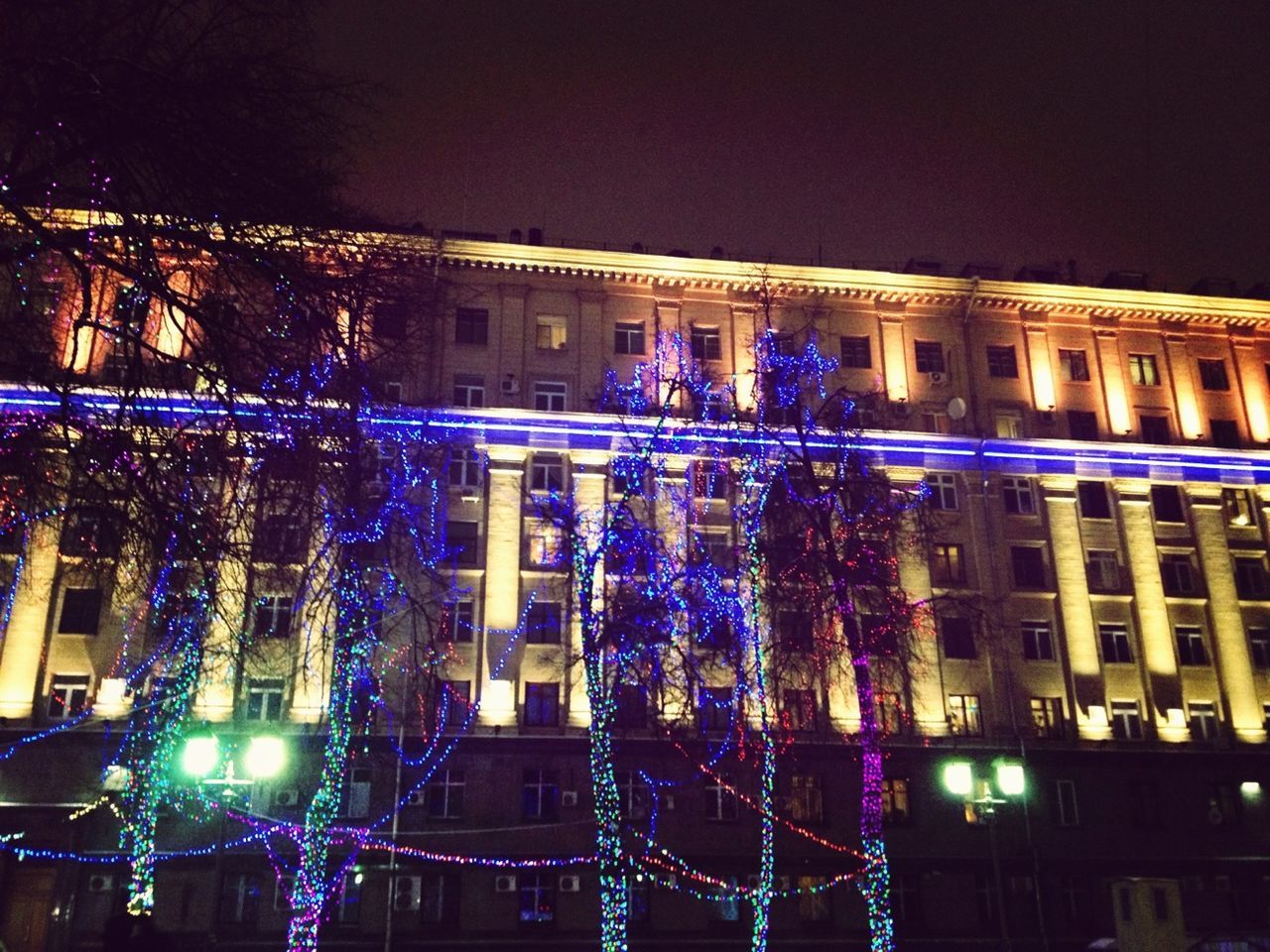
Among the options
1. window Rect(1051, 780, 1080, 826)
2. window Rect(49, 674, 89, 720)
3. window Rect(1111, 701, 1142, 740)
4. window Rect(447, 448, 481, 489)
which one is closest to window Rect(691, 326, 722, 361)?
window Rect(447, 448, 481, 489)

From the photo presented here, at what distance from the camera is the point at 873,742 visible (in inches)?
918

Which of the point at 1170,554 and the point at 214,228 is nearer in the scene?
the point at 214,228

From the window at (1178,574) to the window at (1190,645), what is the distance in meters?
1.22

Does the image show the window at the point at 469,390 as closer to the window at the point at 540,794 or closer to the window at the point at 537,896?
the window at the point at 540,794

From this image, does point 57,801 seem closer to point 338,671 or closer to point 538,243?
point 338,671

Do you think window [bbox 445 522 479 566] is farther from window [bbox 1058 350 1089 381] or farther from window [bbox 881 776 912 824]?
window [bbox 1058 350 1089 381]

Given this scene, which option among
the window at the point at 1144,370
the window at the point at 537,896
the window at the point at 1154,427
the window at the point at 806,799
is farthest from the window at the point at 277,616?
the window at the point at 1144,370

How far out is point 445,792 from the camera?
30.7 m

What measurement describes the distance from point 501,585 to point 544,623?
5.95 ft

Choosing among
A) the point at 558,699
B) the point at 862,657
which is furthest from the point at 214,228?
the point at 558,699

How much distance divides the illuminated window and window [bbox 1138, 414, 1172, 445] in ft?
28.3

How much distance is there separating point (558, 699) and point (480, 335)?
1267 centimetres

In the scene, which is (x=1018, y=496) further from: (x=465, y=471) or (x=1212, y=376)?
(x=465, y=471)

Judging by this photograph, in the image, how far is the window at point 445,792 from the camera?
100ft
